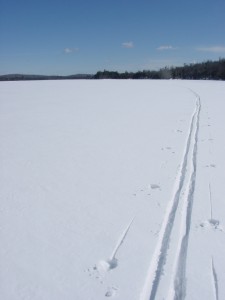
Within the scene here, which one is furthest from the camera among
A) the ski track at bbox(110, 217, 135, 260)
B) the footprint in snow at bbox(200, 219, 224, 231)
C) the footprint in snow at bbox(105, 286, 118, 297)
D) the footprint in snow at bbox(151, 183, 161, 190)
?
the footprint in snow at bbox(151, 183, 161, 190)

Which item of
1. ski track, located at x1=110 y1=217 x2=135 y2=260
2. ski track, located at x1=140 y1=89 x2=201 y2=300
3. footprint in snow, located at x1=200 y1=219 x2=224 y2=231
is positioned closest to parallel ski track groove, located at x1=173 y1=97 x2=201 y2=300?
ski track, located at x1=140 y1=89 x2=201 y2=300

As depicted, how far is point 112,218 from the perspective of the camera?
16.2ft

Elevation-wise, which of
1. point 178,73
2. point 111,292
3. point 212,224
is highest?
point 178,73

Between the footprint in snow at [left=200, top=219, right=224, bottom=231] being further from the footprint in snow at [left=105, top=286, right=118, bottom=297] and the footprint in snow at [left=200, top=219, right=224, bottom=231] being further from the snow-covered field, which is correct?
the footprint in snow at [left=105, top=286, right=118, bottom=297]

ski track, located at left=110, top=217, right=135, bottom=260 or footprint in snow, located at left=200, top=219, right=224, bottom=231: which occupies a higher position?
footprint in snow, located at left=200, top=219, right=224, bottom=231

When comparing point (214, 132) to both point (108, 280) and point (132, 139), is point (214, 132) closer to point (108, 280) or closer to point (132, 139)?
point (132, 139)

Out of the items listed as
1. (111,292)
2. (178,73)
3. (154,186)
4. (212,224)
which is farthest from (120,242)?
(178,73)

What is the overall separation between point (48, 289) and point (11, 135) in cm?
809

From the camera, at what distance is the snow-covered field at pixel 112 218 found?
11.5 feet

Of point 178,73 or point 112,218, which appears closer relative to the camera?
point 112,218

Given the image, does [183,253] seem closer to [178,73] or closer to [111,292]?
[111,292]

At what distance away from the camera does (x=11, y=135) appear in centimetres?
1084

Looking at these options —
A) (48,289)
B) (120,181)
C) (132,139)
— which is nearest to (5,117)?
(132,139)

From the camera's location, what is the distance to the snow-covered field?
3.50 meters
